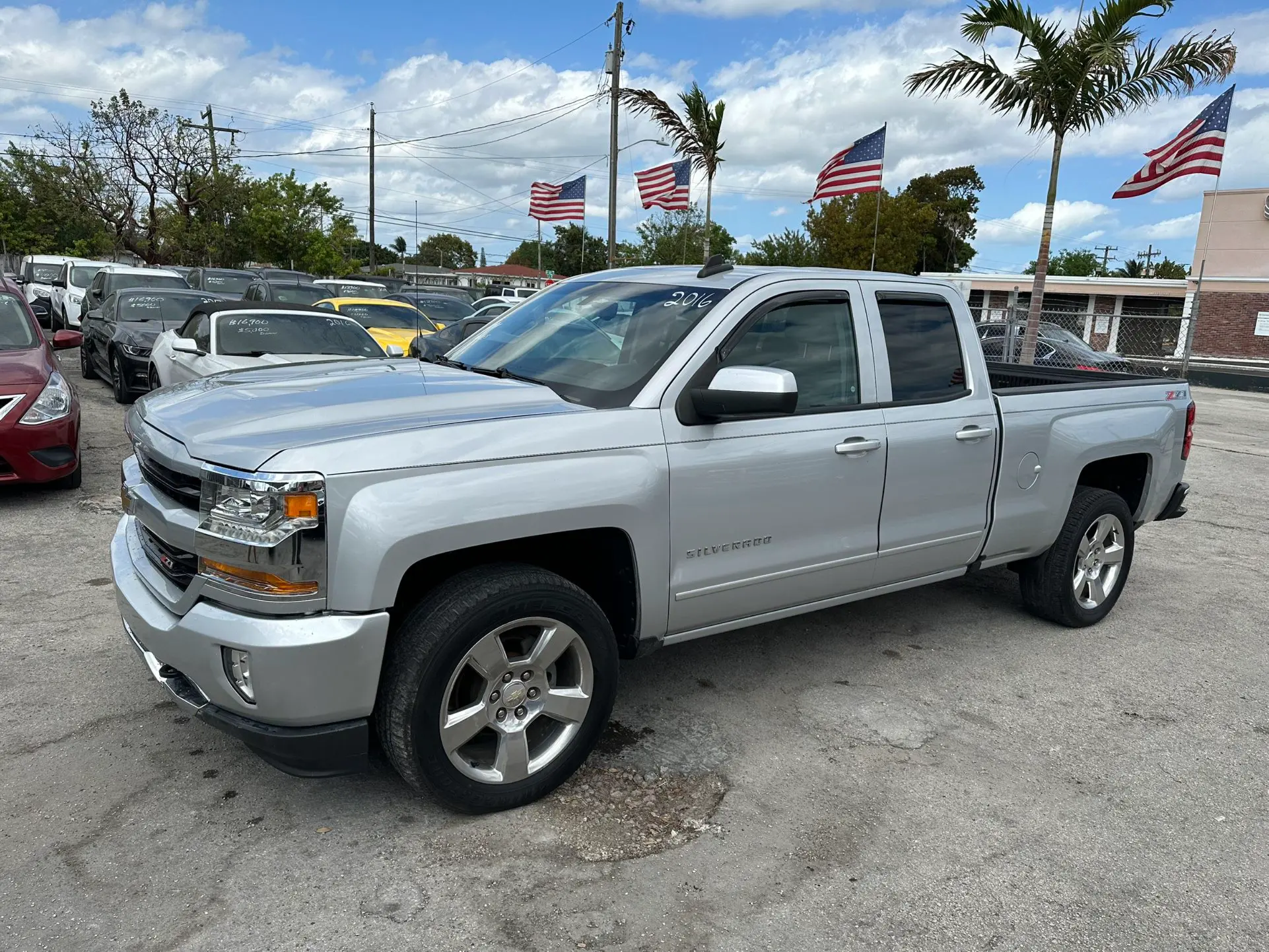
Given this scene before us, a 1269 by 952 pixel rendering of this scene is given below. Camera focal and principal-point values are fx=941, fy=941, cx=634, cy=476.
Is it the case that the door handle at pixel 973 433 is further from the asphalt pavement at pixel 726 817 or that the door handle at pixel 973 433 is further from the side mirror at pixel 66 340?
the side mirror at pixel 66 340

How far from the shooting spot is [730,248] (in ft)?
210

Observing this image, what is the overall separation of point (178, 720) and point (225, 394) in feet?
4.37

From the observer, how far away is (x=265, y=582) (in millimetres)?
2709

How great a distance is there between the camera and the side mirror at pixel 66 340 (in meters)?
7.68

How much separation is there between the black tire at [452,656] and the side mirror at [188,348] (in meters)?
6.36

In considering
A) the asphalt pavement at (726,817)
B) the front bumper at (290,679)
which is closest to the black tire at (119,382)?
the asphalt pavement at (726,817)

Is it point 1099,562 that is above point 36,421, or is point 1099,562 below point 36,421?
below

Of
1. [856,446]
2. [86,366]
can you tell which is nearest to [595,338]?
[856,446]

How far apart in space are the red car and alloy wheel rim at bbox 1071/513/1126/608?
21.9 ft

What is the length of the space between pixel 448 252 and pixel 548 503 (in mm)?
135634

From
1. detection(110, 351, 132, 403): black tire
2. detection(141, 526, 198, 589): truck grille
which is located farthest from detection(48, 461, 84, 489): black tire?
detection(110, 351, 132, 403): black tire

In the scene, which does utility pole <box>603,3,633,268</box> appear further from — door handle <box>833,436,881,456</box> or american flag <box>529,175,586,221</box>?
door handle <box>833,436,881,456</box>

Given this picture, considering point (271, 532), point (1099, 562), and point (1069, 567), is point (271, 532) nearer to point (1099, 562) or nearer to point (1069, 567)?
point (1069, 567)

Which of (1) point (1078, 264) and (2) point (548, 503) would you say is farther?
(1) point (1078, 264)
